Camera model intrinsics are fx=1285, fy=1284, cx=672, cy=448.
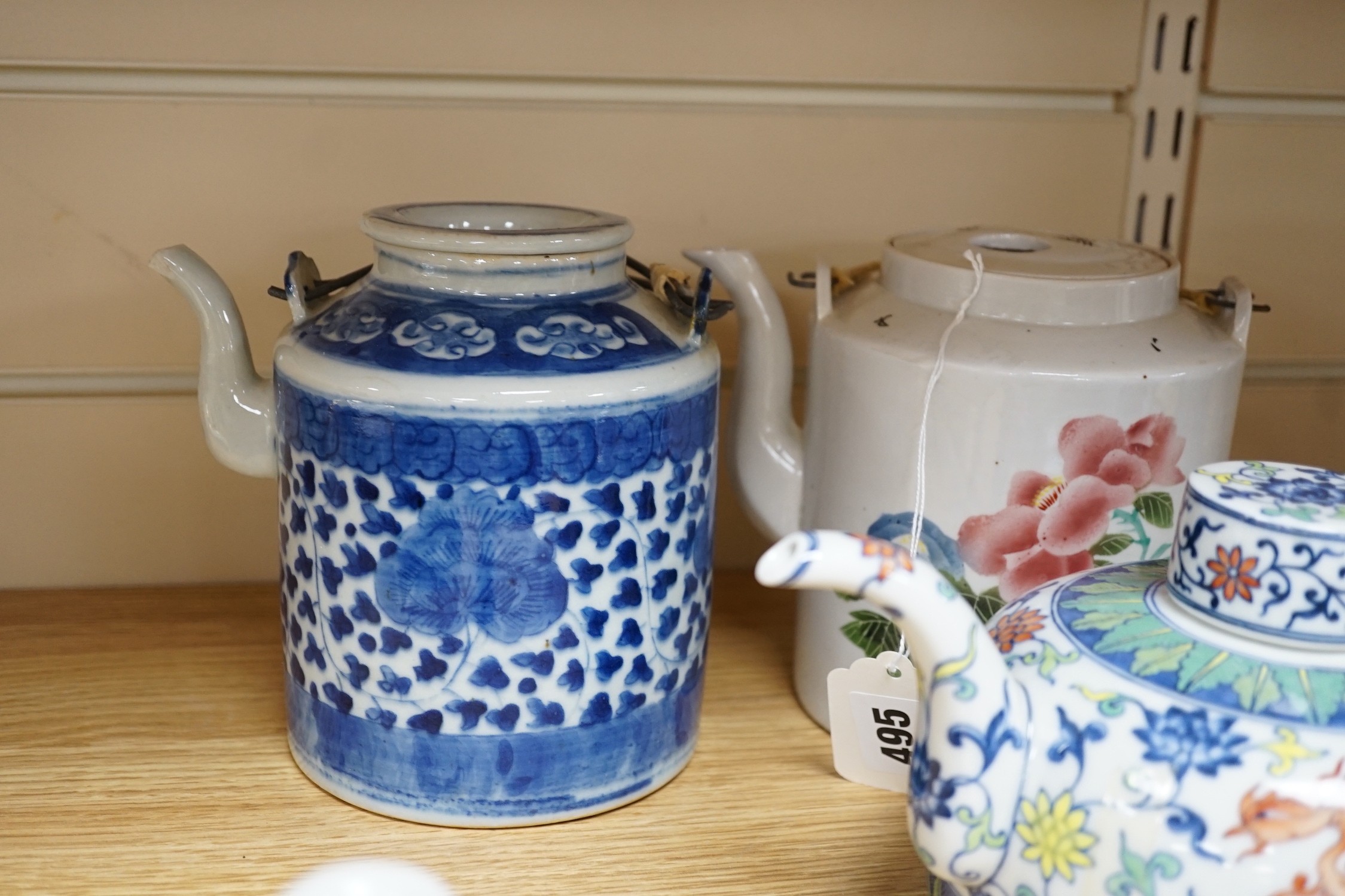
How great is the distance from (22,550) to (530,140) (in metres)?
0.47

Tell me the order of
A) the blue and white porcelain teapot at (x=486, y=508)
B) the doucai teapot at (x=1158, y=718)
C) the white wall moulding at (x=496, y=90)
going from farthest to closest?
the white wall moulding at (x=496, y=90)
the blue and white porcelain teapot at (x=486, y=508)
the doucai teapot at (x=1158, y=718)

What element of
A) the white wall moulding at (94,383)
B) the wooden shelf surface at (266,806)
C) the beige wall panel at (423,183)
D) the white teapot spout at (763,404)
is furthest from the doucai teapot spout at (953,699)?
the white wall moulding at (94,383)

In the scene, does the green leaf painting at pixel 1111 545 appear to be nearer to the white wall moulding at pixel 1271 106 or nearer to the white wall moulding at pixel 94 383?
the white wall moulding at pixel 1271 106

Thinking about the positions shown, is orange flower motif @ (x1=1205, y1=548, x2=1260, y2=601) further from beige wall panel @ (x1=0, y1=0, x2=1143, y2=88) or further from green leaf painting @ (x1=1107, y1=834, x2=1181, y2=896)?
beige wall panel @ (x1=0, y1=0, x2=1143, y2=88)

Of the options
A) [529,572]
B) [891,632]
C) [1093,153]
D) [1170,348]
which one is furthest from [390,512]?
[1093,153]

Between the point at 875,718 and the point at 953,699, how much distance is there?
226 mm

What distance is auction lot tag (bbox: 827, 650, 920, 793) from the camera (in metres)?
0.66

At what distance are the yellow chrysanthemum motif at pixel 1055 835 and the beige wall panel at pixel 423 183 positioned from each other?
528 millimetres

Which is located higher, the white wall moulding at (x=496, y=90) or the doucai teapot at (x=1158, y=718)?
the white wall moulding at (x=496, y=90)

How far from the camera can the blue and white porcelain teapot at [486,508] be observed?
0.61 metres

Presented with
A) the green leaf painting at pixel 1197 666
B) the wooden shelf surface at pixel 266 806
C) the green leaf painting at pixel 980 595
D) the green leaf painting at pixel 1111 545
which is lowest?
the wooden shelf surface at pixel 266 806

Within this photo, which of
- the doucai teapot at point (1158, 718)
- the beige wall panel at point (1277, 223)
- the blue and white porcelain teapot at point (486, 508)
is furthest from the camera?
the beige wall panel at point (1277, 223)

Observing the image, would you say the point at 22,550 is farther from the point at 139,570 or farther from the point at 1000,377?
the point at 1000,377

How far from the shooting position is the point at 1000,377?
25.7 inches
